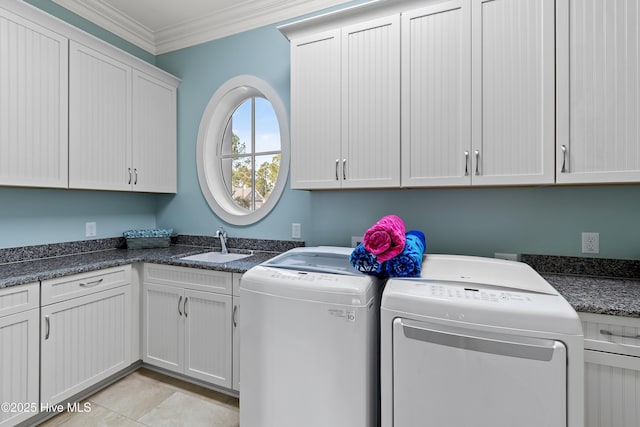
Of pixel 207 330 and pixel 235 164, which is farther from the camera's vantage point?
pixel 235 164

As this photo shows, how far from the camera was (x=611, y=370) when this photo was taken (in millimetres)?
1193

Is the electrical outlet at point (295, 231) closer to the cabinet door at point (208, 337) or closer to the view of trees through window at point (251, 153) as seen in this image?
the view of trees through window at point (251, 153)

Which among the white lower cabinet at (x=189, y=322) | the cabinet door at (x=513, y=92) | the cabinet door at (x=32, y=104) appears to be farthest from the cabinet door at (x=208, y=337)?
the cabinet door at (x=513, y=92)

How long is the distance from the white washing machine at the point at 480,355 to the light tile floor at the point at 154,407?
1.24 meters

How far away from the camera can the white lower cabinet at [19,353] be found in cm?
157

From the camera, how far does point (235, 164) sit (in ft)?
9.68

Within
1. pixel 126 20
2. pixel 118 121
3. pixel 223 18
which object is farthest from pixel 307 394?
pixel 126 20

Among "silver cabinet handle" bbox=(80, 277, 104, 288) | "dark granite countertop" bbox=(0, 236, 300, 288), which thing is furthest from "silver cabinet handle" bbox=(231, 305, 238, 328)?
"silver cabinet handle" bbox=(80, 277, 104, 288)

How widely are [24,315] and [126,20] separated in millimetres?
2465

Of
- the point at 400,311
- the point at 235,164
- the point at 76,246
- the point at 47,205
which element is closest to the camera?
the point at 400,311

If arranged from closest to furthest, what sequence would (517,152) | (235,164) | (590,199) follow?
(517,152) < (590,199) < (235,164)

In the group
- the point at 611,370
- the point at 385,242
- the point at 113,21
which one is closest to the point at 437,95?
the point at 385,242

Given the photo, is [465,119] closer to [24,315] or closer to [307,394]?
[307,394]

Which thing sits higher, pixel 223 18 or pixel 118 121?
pixel 223 18
